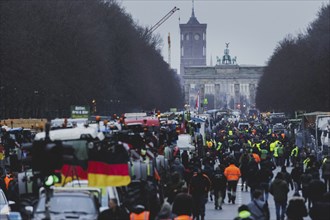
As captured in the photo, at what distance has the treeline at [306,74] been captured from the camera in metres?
98.4

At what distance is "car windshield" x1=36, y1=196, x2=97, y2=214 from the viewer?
23.0 metres

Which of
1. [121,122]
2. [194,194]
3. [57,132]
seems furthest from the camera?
[194,194]

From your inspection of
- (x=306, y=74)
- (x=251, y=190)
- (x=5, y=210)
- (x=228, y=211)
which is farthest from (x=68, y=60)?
(x=5, y=210)

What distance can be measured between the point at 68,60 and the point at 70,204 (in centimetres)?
6205

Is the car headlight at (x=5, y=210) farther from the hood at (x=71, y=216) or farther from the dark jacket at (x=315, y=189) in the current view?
the dark jacket at (x=315, y=189)

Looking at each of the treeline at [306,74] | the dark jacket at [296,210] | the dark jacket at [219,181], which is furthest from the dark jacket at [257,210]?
the treeline at [306,74]

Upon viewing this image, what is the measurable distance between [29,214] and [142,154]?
274 inches

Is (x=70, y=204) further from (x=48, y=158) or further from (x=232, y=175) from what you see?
(x=232, y=175)

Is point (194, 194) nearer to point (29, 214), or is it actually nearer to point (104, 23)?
point (29, 214)

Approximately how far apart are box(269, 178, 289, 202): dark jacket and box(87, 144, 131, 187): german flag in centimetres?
860

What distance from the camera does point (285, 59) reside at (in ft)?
454

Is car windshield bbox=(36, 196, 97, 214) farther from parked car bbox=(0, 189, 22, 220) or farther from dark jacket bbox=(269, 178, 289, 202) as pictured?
dark jacket bbox=(269, 178, 289, 202)

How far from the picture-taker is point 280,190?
31797 millimetres

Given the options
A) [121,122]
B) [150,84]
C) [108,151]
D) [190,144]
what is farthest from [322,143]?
[150,84]
